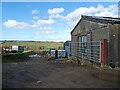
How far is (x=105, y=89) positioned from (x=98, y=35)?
8.83m

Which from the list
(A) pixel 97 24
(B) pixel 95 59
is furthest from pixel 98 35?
(B) pixel 95 59

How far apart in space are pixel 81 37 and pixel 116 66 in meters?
7.88

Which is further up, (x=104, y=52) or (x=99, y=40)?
(x=99, y=40)

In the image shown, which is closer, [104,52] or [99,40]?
[104,52]

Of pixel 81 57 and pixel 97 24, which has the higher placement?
pixel 97 24

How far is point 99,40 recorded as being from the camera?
54.2ft

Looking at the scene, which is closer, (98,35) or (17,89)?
(17,89)

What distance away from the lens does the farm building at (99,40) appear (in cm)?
1503

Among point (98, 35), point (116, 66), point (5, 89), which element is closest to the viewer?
point (5, 89)

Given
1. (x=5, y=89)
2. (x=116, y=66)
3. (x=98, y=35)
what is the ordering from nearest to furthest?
(x=5, y=89)
(x=116, y=66)
(x=98, y=35)

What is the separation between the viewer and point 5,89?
27.3ft

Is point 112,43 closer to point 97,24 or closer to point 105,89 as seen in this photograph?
point 97,24

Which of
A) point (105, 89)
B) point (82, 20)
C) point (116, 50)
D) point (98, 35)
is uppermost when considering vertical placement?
point (82, 20)

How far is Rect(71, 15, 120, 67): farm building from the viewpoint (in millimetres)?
15031
